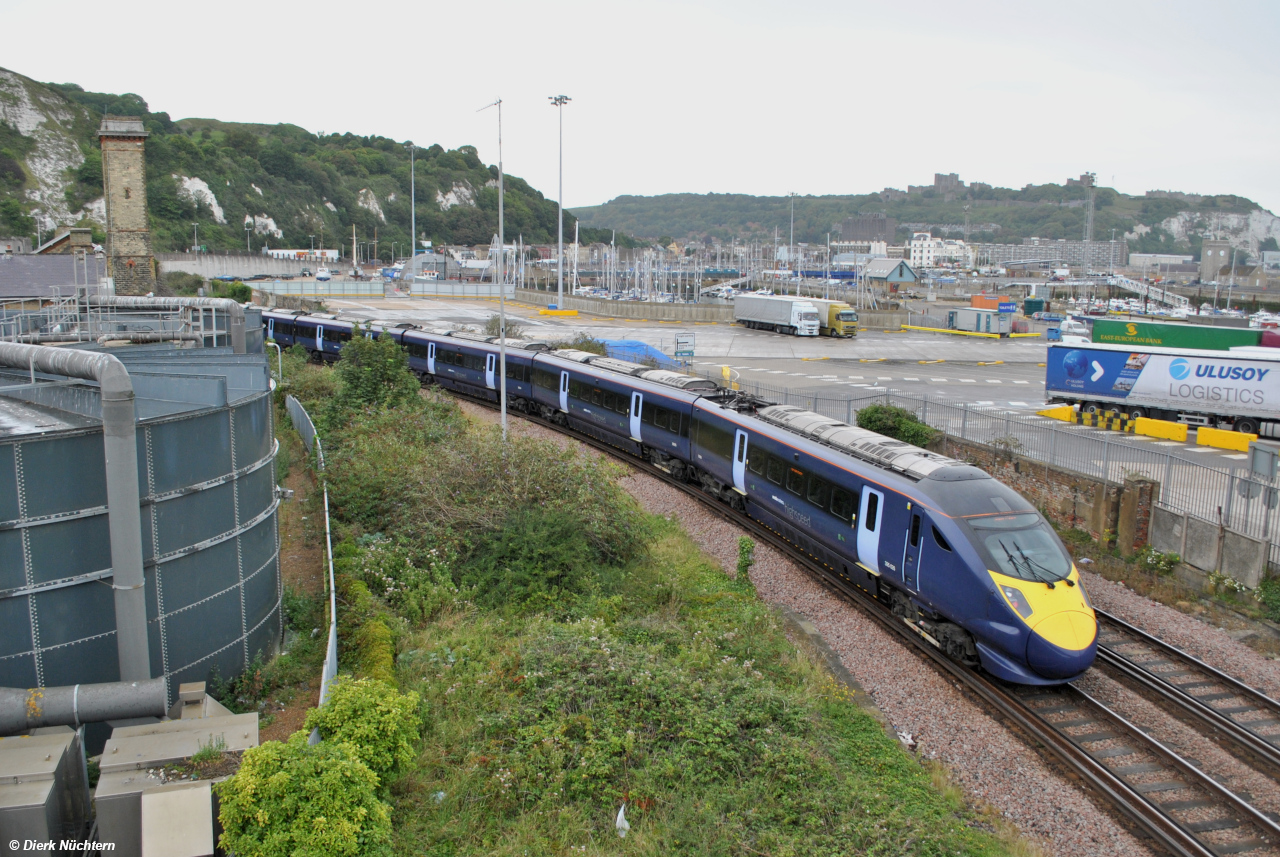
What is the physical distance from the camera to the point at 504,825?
862 cm

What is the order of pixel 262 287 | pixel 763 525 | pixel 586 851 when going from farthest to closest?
pixel 262 287
pixel 763 525
pixel 586 851

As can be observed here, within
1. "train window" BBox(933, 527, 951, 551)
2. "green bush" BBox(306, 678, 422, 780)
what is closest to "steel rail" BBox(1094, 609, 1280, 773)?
"train window" BBox(933, 527, 951, 551)

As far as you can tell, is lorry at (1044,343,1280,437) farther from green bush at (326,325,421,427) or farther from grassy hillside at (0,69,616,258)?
grassy hillside at (0,69,616,258)

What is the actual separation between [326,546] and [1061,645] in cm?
1242

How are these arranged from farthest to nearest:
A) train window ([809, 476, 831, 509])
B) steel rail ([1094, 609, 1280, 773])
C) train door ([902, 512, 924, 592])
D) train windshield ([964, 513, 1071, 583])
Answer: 1. train window ([809, 476, 831, 509])
2. train door ([902, 512, 924, 592])
3. train windshield ([964, 513, 1071, 583])
4. steel rail ([1094, 609, 1280, 773])

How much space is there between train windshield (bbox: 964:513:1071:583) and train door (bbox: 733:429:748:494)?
259 inches

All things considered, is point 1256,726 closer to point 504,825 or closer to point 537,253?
point 504,825

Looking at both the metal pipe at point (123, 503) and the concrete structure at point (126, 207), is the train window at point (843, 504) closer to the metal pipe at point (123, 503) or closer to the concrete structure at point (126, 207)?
the metal pipe at point (123, 503)

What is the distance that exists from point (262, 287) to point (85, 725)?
67.8 meters

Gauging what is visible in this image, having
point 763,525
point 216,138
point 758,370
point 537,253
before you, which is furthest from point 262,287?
point 537,253

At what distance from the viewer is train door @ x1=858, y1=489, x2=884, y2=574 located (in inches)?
555

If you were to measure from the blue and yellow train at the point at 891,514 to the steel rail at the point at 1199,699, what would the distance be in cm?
170

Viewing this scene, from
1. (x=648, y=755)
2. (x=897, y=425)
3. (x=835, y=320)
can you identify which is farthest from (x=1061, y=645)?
(x=835, y=320)

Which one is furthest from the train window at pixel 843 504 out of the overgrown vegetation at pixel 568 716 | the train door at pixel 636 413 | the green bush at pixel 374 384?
the green bush at pixel 374 384
